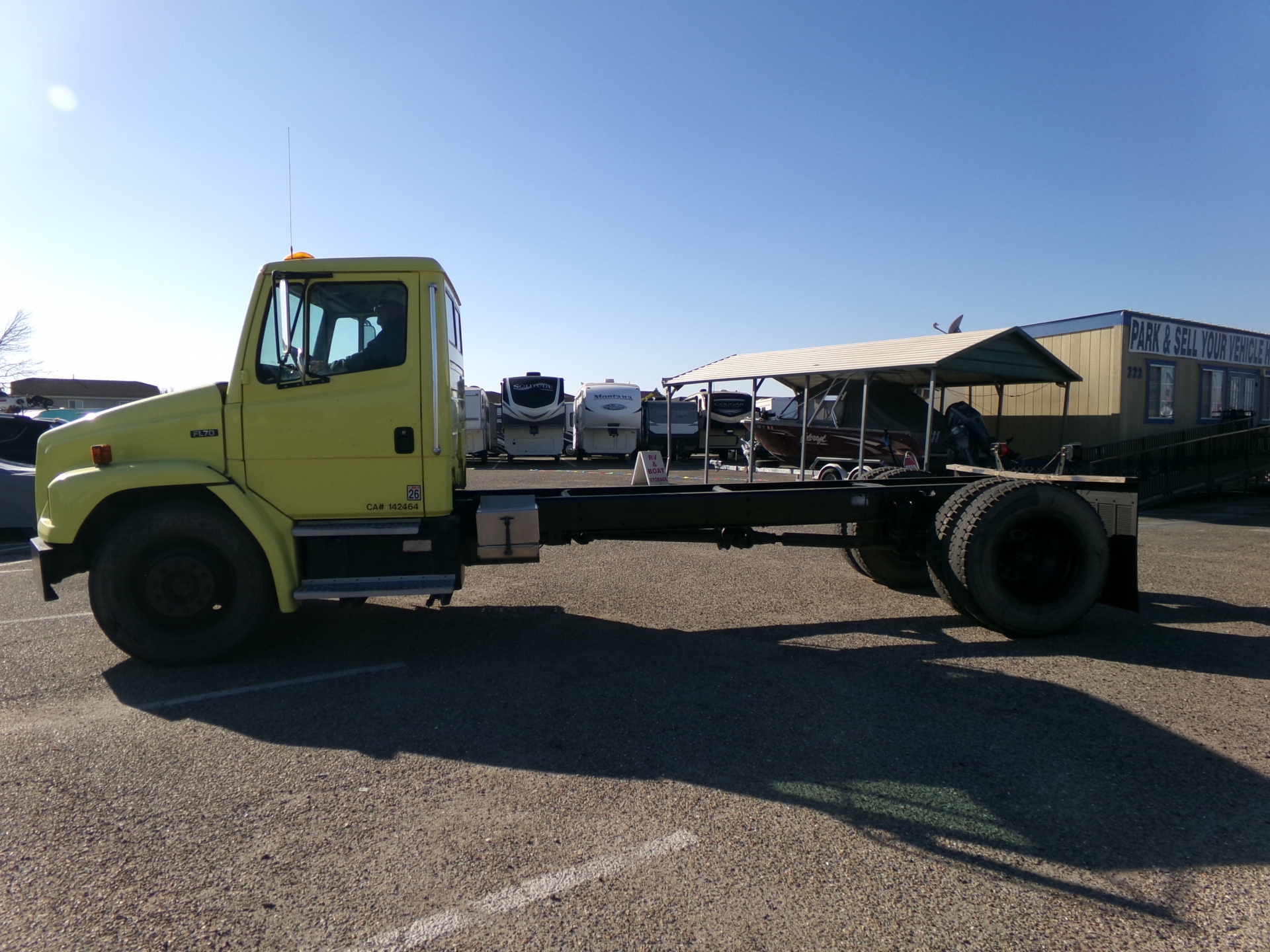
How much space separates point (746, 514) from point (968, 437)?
913cm

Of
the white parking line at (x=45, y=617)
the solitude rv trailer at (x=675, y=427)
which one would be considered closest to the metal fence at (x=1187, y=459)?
the solitude rv trailer at (x=675, y=427)

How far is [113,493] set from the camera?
17.0ft

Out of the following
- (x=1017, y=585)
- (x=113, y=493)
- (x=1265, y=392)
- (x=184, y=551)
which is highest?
(x=1265, y=392)

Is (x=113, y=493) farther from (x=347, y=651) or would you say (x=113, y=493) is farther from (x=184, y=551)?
(x=347, y=651)

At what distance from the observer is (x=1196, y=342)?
1736 cm

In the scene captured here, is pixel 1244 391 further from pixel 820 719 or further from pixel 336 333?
pixel 336 333

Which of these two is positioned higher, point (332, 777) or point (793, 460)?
point (793, 460)

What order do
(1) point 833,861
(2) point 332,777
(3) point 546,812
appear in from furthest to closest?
(2) point 332,777
(3) point 546,812
(1) point 833,861

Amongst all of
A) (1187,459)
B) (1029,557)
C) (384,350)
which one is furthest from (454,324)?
(1187,459)

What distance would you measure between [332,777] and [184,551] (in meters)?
2.32

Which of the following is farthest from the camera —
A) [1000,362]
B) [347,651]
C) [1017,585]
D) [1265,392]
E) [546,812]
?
[1265,392]

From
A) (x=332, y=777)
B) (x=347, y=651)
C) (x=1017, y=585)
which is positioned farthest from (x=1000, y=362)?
(x=332, y=777)

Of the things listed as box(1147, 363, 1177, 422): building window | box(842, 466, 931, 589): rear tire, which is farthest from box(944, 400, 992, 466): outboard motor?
box(842, 466, 931, 589): rear tire

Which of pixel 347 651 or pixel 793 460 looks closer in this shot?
pixel 347 651
